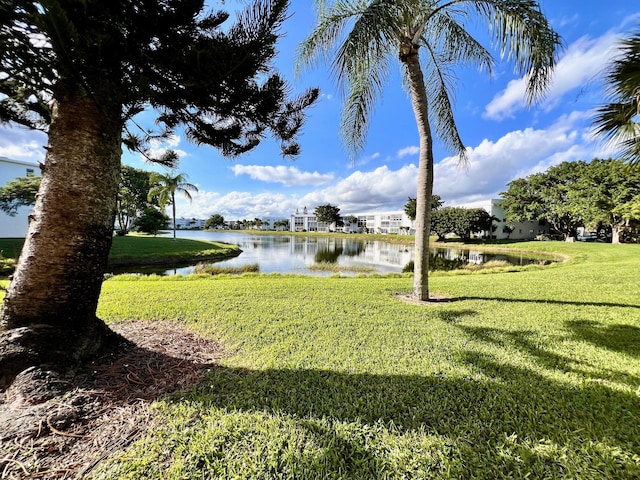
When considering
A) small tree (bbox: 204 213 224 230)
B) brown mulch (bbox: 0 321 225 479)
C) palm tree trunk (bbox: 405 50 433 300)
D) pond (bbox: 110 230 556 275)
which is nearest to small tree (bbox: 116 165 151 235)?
pond (bbox: 110 230 556 275)

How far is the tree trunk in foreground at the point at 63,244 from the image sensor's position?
6.98 feet

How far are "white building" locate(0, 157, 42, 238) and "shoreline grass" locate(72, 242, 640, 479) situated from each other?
27.6m

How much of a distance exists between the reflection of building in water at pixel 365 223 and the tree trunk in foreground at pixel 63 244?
60.6 metres

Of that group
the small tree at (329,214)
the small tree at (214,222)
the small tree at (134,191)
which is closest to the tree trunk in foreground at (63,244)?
the small tree at (134,191)

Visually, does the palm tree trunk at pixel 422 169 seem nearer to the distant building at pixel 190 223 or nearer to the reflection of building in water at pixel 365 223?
the reflection of building in water at pixel 365 223

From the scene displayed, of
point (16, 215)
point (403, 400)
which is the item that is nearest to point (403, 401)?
point (403, 400)

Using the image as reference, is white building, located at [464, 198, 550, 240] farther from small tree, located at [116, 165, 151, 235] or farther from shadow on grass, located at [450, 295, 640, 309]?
small tree, located at [116, 165, 151, 235]

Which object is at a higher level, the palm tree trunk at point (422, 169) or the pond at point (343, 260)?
the palm tree trunk at point (422, 169)

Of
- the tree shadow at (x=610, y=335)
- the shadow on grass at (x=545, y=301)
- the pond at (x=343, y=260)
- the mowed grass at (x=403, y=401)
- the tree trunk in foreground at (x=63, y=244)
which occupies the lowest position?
the pond at (x=343, y=260)

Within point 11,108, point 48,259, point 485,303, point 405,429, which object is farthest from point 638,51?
point 11,108

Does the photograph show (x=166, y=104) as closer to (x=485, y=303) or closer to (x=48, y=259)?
(x=48, y=259)

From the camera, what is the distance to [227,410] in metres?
1.96

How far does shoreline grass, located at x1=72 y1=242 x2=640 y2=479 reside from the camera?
5.06ft

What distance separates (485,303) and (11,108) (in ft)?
23.8
